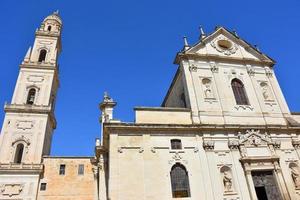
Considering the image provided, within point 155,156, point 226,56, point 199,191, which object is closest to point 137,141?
point 155,156

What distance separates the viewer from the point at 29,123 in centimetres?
2562

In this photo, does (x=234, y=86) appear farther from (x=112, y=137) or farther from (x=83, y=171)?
(x=83, y=171)

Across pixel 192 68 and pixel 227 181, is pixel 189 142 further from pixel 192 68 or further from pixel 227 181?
pixel 192 68

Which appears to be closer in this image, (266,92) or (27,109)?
(266,92)

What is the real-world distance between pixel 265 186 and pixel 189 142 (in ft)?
18.6

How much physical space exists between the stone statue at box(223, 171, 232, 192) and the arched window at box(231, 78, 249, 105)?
6158 mm

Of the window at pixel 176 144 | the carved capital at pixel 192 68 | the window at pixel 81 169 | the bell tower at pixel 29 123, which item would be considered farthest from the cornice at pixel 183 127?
the bell tower at pixel 29 123

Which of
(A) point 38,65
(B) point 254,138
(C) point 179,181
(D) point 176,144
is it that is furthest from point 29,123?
(B) point 254,138

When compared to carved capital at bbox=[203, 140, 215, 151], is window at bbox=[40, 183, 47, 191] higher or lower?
lower

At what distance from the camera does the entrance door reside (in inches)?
679

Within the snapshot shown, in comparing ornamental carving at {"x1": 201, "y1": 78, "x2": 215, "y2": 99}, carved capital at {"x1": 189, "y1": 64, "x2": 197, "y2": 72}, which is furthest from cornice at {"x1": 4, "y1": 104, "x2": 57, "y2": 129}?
ornamental carving at {"x1": 201, "y1": 78, "x2": 215, "y2": 99}

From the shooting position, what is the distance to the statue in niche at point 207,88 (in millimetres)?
20531

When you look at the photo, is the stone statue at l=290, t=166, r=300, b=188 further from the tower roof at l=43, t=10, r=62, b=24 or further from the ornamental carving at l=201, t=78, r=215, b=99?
the tower roof at l=43, t=10, r=62, b=24

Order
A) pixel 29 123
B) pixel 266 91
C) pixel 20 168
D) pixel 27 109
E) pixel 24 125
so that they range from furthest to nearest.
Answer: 1. pixel 27 109
2. pixel 29 123
3. pixel 24 125
4. pixel 20 168
5. pixel 266 91
